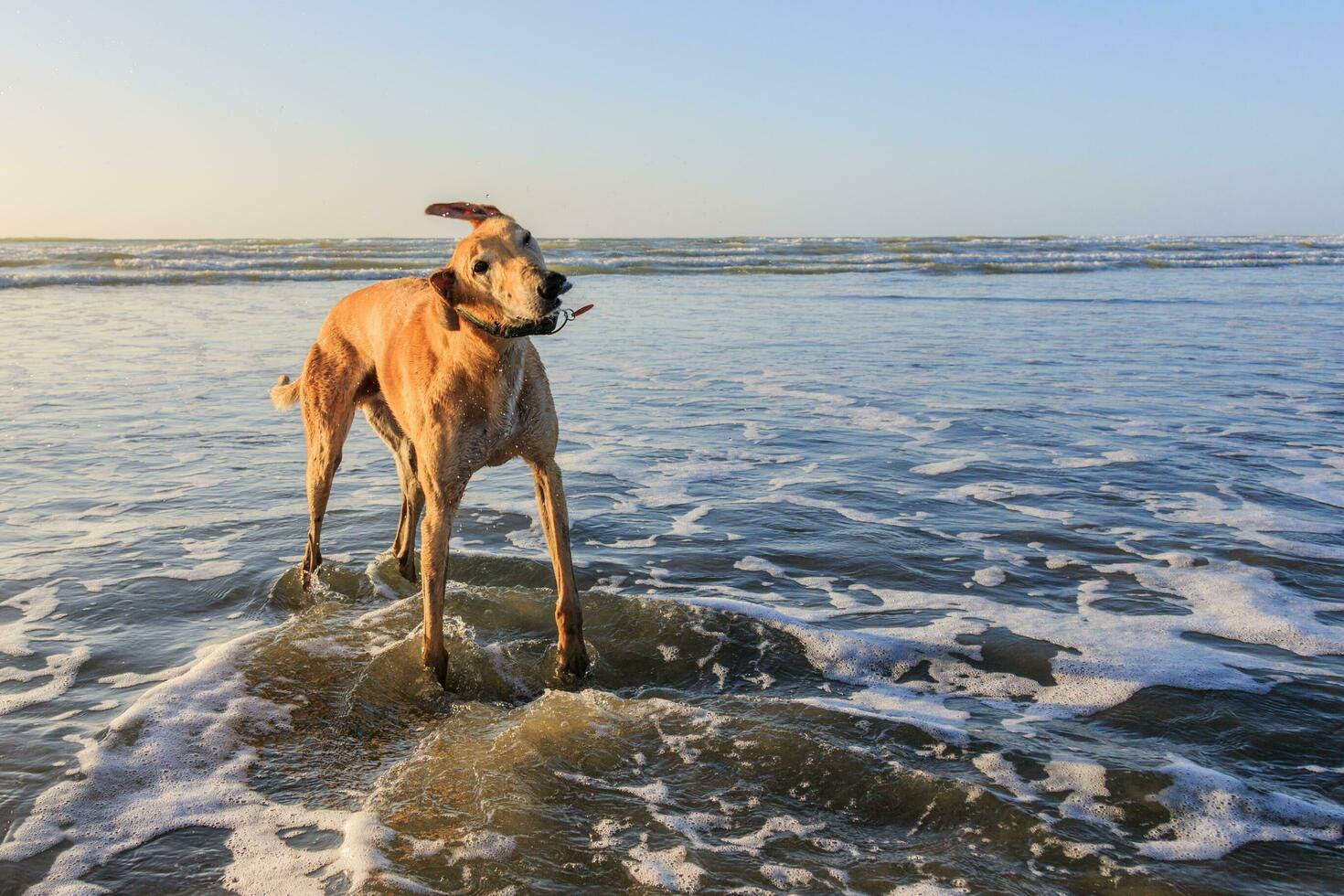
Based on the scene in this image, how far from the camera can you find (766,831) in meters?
3.06

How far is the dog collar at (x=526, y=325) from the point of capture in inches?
132

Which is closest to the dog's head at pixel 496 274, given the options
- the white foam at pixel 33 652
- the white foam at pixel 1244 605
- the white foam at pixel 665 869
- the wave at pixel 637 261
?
the white foam at pixel 665 869

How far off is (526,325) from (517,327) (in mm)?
80

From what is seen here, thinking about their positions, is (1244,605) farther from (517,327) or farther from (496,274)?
(496,274)

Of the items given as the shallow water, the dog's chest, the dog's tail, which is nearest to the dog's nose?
the dog's chest

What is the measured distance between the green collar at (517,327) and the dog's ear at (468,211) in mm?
333

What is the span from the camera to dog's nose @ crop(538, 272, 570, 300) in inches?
128

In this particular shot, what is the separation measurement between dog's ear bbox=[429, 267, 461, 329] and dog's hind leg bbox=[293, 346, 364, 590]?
1.73 metres

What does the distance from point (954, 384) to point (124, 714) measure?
9.14m

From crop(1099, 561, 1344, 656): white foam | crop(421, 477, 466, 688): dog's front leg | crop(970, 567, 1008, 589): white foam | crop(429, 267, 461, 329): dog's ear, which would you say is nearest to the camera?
crop(429, 267, 461, 329): dog's ear

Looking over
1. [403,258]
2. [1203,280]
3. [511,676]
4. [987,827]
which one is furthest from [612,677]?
[403,258]

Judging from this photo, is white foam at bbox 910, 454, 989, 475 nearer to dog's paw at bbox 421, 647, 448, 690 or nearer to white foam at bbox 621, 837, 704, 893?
dog's paw at bbox 421, 647, 448, 690

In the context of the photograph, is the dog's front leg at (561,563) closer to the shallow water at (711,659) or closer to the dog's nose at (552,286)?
the shallow water at (711,659)

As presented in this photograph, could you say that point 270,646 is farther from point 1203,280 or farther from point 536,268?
point 1203,280
